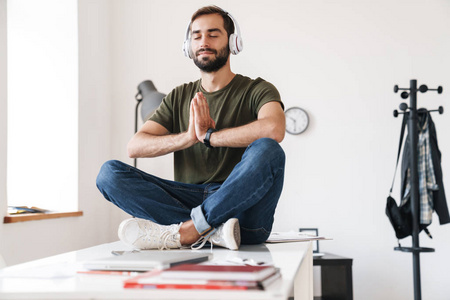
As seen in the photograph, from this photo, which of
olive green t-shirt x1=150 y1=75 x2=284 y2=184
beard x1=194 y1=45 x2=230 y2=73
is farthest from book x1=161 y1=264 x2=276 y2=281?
beard x1=194 y1=45 x2=230 y2=73

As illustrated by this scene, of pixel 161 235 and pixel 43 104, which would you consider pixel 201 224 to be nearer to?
pixel 161 235

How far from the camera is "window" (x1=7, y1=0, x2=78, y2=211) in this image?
11.0ft

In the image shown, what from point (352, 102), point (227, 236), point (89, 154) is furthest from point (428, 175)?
point (89, 154)

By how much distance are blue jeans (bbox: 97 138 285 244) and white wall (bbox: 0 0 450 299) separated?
1996 millimetres

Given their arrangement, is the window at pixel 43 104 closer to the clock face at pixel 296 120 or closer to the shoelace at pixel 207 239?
the clock face at pixel 296 120

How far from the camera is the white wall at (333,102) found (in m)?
3.74

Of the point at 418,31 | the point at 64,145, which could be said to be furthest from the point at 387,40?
the point at 64,145

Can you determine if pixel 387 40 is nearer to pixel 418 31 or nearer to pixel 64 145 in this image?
pixel 418 31

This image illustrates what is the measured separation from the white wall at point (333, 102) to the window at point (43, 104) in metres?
0.11

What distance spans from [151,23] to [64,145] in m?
1.34

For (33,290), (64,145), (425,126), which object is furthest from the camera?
(64,145)

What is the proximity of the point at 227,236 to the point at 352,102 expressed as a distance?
8.70 feet

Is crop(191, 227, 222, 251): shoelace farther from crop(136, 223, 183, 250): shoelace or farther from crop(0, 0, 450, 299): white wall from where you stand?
crop(0, 0, 450, 299): white wall

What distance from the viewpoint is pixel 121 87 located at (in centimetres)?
418
